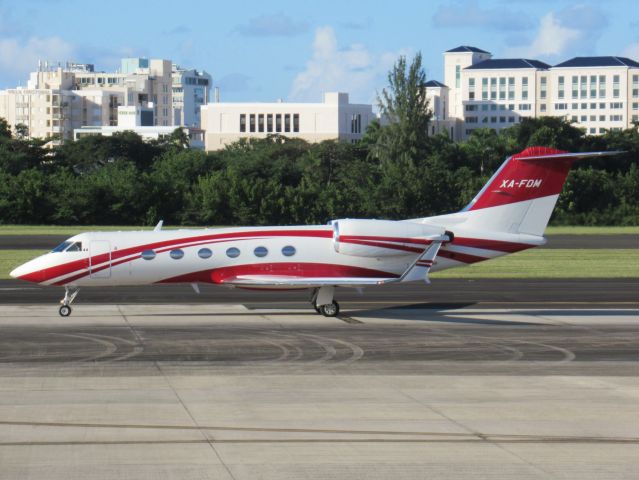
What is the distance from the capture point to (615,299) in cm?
3853

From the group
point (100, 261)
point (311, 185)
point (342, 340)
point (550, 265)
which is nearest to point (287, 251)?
point (100, 261)

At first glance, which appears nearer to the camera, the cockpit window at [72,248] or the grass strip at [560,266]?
the cockpit window at [72,248]

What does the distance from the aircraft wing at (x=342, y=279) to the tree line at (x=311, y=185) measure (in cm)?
6470

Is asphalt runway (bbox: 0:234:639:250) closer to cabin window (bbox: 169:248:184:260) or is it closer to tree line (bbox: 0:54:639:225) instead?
tree line (bbox: 0:54:639:225)

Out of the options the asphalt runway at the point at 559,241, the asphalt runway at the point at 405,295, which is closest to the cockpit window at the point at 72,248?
the asphalt runway at the point at 405,295

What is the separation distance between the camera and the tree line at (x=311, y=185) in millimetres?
98875

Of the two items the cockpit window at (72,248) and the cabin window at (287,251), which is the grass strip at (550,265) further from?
the cockpit window at (72,248)

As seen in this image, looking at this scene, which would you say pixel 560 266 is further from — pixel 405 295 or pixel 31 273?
pixel 31 273

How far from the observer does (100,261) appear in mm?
32656

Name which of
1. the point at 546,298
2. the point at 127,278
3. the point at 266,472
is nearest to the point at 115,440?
the point at 266,472

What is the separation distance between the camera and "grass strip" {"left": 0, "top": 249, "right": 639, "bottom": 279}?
49.5 metres

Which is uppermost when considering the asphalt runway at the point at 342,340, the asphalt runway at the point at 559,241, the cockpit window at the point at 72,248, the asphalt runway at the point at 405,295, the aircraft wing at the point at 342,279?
the cockpit window at the point at 72,248

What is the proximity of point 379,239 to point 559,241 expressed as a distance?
149 ft

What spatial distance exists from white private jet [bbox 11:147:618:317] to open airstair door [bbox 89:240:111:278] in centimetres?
3
